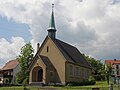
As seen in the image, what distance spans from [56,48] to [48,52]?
8.00 ft

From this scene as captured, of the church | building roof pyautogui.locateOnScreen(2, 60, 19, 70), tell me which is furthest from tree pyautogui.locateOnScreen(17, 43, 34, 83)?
building roof pyautogui.locateOnScreen(2, 60, 19, 70)

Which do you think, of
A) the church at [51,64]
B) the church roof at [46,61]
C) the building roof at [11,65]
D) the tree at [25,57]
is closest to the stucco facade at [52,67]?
the church at [51,64]

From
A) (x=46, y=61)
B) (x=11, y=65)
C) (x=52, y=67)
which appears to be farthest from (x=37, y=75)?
(x=11, y=65)

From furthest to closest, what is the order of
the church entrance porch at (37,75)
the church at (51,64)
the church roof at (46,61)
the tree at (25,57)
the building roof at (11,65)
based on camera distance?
the building roof at (11,65)
the tree at (25,57)
the church entrance porch at (37,75)
the church roof at (46,61)
the church at (51,64)

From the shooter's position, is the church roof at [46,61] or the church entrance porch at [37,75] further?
the church entrance porch at [37,75]

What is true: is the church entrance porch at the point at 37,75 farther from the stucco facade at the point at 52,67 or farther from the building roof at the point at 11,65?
the building roof at the point at 11,65

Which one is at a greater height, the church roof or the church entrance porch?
the church roof

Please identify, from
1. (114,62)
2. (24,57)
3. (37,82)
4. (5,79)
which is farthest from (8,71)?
(114,62)

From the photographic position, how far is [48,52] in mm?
62000

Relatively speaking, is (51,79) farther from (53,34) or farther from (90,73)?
(90,73)

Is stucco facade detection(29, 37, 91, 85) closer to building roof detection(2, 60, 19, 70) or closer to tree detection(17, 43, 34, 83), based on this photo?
tree detection(17, 43, 34, 83)

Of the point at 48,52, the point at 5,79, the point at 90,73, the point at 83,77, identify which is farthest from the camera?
the point at 5,79

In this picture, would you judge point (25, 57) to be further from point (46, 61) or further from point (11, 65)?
point (11, 65)

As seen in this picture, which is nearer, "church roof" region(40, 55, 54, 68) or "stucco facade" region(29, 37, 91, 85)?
"stucco facade" region(29, 37, 91, 85)
